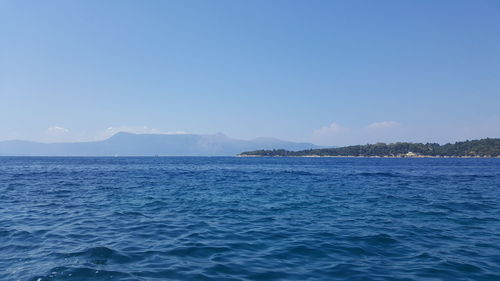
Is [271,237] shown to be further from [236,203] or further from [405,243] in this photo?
[236,203]

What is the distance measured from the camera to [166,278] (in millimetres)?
9461

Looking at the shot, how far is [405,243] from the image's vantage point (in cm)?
1353

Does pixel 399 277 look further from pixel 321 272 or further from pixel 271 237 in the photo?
pixel 271 237

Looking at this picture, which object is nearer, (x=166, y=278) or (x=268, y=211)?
(x=166, y=278)

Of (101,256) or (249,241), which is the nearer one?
(101,256)

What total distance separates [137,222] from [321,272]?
36.2 feet

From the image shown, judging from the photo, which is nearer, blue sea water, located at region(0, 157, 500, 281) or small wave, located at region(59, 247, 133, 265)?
blue sea water, located at region(0, 157, 500, 281)

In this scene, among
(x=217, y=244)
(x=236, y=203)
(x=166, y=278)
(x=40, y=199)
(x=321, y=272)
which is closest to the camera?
(x=166, y=278)

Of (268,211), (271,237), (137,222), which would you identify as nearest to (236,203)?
(268,211)

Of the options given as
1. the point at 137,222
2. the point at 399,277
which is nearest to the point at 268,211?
the point at 137,222

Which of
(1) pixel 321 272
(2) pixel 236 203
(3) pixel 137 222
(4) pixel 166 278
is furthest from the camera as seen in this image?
(2) pixel 236 203

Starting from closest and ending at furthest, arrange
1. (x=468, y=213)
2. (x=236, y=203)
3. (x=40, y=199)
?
(x=468, y=213), (x=236, y=203), (x=40, y=199)

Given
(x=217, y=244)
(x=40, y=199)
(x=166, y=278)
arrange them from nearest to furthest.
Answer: (x=166, y=278) → (x=217, y=244) → (x=40, y=199)

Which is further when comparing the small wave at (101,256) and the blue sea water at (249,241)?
the small wave at (101,256)
